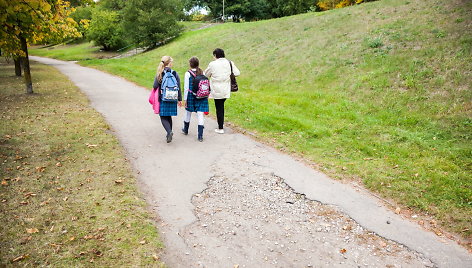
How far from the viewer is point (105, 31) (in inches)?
1737

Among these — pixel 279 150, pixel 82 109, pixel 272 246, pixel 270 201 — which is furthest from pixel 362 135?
pixel 82 109

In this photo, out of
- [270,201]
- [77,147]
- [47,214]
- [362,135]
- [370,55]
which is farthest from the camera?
[370,55]

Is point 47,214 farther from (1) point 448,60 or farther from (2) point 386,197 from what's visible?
(1) point 448,60

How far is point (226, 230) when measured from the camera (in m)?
4.45

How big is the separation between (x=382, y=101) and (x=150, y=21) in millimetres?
31328

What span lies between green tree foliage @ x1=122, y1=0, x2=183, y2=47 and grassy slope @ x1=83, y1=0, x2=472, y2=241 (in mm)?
17176

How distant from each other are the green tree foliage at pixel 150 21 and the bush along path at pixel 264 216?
31090 mm

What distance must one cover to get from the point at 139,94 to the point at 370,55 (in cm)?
1041

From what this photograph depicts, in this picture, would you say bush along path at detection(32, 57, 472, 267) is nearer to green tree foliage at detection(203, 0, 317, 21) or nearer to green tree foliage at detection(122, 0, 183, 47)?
green tree foliage at detection(122, 0, 183, 47)

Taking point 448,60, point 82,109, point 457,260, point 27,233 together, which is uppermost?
point 448,60

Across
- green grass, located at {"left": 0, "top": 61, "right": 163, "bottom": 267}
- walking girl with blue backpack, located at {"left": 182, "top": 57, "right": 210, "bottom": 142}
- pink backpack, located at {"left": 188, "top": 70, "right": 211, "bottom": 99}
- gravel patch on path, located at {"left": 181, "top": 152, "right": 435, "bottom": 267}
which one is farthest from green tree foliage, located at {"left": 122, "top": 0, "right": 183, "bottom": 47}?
gravel patch on path, located at {"left": 181, "top": 152, "right": 435, "bottom": 267}

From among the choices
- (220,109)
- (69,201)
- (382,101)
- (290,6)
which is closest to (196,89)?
(220,109)

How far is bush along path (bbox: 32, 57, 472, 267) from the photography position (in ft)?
12.9

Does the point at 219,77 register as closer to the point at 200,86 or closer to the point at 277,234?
the point at 200,86
